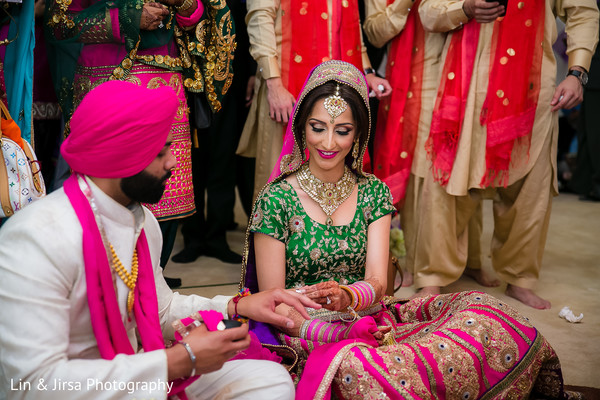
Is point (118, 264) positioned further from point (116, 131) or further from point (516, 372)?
point (516, 372)

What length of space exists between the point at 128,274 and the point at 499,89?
244cm

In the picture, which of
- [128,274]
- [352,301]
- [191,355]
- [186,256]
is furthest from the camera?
[186,256]

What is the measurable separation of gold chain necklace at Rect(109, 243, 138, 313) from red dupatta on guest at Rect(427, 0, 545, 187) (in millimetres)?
2226

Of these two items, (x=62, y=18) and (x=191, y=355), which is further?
(x=62, y=18)

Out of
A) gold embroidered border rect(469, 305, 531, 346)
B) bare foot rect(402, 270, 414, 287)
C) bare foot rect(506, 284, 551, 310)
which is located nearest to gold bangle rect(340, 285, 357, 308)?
gold embroidered border rect(469, 305, 531, 346)

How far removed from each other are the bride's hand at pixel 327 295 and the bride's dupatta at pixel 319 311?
0.11 metres

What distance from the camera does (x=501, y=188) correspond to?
3678 millimetres

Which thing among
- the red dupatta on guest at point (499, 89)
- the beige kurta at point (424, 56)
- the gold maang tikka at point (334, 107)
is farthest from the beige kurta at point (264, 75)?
the gold maang tikka at point (334, 107)

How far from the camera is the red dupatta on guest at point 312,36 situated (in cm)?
343

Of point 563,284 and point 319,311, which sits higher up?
point 319,311

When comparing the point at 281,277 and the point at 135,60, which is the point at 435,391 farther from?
the point at 135,60

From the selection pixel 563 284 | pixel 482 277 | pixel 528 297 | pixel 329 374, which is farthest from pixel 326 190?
pixel 563 284

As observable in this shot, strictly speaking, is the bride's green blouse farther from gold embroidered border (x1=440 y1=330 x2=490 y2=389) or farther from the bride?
gold embroidered border (x1=440 y1=330 x2=490 y2=389)

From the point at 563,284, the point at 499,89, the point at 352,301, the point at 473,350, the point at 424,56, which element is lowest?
the point at 563,284
